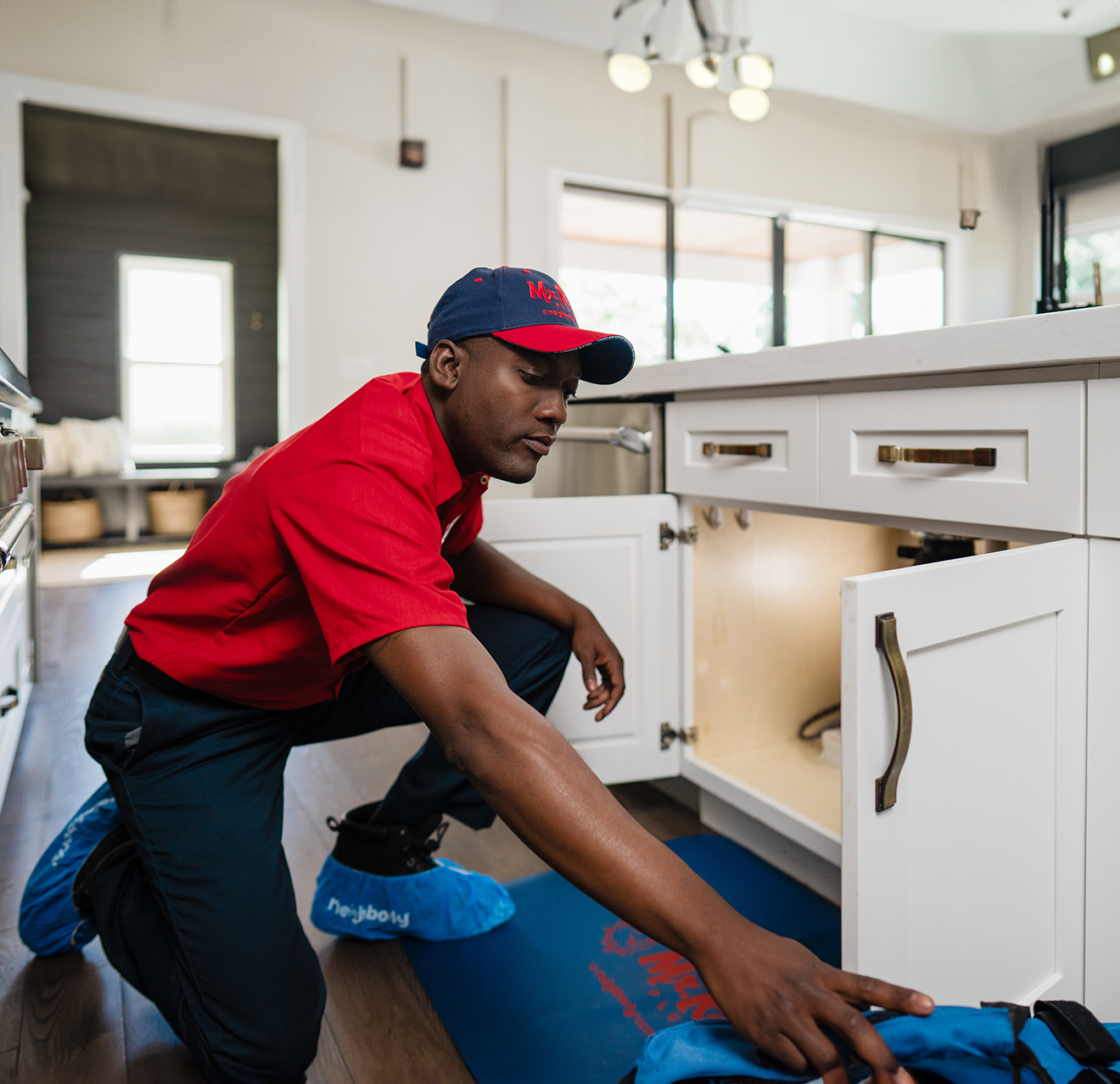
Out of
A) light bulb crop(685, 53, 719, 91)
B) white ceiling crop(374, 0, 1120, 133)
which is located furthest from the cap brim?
light bulb crop(685, 53, 719, 91)

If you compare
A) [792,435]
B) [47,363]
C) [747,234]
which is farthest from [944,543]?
[47,363]

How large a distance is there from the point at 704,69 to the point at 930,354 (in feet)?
11.9

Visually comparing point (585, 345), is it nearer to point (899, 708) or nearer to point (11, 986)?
point (899, 708)

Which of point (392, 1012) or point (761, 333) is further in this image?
point (761, 333)

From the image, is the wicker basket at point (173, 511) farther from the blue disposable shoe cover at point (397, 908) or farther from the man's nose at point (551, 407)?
the man's nose at point (551, 407)

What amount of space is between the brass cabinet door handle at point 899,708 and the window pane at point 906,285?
62.6 inches

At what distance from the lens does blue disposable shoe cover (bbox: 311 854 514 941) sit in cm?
133

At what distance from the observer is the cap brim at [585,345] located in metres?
0.89

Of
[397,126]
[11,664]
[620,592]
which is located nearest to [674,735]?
[620,592]

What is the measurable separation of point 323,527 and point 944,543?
1418mm

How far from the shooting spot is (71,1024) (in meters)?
1.14

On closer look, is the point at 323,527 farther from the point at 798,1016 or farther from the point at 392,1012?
the point at 392,1012

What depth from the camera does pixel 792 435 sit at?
4.60 feet

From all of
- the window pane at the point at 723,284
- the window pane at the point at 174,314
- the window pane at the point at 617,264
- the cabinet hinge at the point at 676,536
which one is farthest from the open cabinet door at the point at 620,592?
the window pane at the point at 174,314
